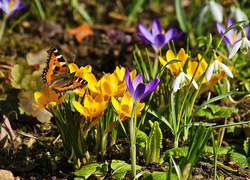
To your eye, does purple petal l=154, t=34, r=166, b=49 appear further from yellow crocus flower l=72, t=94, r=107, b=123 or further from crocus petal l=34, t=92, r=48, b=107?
crocus petal l=34, t=92, r=48, b=107

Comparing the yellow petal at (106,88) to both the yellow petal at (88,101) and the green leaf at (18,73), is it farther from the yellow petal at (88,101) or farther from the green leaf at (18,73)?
the green leaf at (18,73)

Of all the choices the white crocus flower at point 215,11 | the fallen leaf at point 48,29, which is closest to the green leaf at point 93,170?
the white crocus flower at point 215,11

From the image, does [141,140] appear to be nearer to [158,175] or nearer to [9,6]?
[158,175]

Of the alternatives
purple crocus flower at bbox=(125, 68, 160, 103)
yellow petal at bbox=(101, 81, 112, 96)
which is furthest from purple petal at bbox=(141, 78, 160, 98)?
yellow petal at bbox=(101, 81, 112, 96)

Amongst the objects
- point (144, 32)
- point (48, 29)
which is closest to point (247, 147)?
point (144, 32)

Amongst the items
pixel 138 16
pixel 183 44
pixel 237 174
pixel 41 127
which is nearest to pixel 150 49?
pixel 183 44
